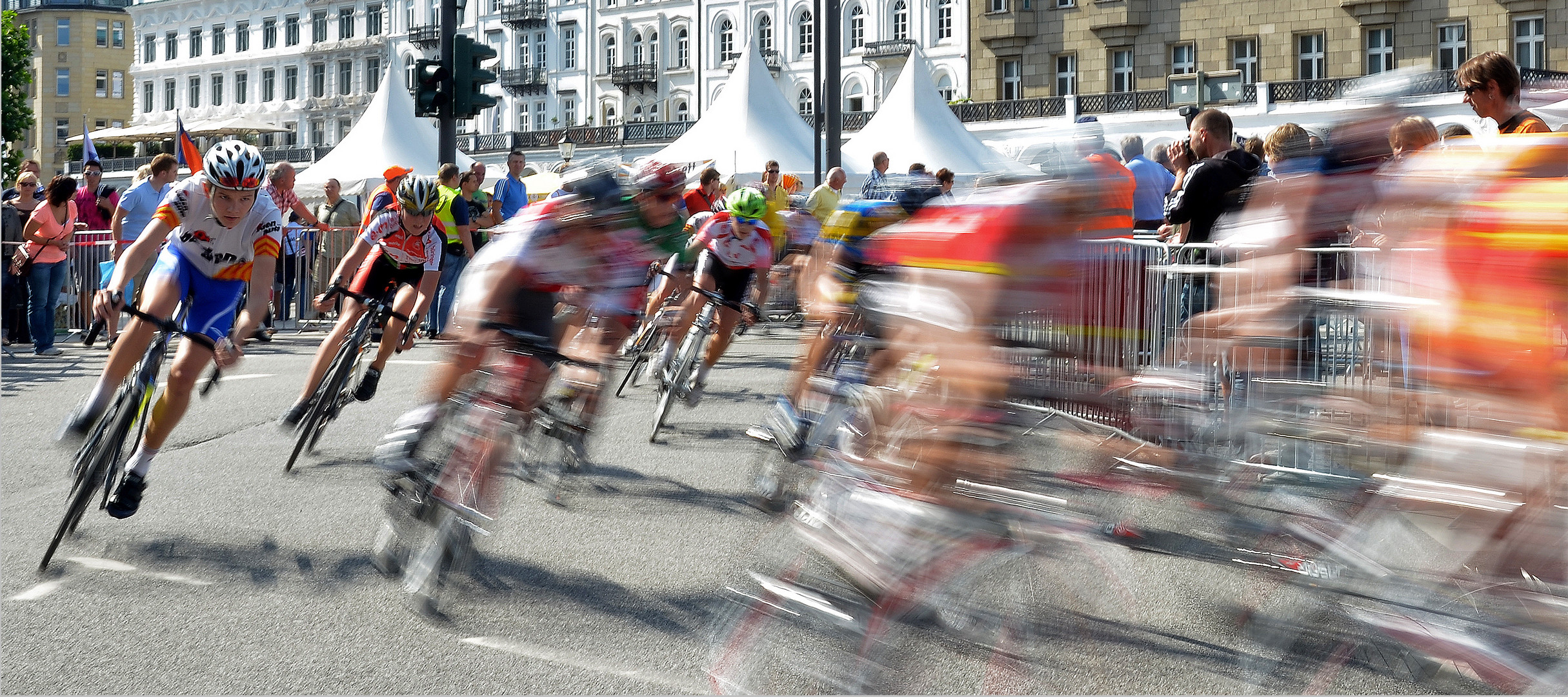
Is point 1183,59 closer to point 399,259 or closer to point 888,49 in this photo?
point 888,49

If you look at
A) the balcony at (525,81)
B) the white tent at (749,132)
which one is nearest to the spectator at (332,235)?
the white tent at (749,132)

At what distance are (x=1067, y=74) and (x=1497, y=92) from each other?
48994 mm

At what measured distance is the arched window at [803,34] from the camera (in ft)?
216

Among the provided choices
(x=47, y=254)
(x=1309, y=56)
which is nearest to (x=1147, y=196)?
(x=47, y=254)

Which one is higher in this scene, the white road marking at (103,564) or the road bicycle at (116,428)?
the road bicycle at (116,428)

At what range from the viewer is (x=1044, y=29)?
2076 inches

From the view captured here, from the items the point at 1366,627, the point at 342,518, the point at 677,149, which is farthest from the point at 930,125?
the point at 1366,627

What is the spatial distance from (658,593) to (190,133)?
49.0m

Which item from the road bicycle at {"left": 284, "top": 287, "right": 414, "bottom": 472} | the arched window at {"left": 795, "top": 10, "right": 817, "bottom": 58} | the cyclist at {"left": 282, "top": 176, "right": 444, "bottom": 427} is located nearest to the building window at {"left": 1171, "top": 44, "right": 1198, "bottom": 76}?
the arched window at {"left": 795, "top": 10, "right": 817, "bottom": 58}

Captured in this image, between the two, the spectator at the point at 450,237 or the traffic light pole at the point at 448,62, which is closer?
the traffic light pole at the point at 448,62

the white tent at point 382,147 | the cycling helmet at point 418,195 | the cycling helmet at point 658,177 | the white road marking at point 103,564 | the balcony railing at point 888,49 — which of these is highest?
the balcony railing at point 888,49

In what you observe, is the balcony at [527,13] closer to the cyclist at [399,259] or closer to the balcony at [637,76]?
the balcony at [637,76]

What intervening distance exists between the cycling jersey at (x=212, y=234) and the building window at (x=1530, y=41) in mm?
45271

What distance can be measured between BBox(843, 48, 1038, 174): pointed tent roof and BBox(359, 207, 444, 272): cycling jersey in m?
14.7
